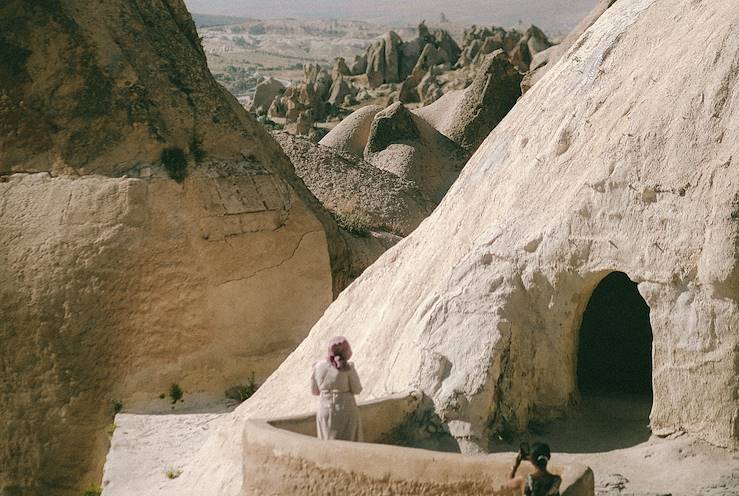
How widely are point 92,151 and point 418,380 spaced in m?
6.17

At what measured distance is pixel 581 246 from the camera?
9219 millimetres

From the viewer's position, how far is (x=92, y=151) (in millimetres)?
14312

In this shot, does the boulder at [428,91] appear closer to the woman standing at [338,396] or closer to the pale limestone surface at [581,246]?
the pale limestone surface at [581,246]

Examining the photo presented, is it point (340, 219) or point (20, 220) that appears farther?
point (340, 219)

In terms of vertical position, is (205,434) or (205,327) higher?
(205,327)

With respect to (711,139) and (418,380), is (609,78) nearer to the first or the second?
(711,139)

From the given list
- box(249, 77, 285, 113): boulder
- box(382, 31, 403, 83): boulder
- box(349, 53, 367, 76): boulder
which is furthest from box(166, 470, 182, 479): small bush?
box(349, 53, 367, 76): boulder

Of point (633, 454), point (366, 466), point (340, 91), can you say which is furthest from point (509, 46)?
point (366, 466)

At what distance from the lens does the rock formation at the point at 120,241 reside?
13.6m

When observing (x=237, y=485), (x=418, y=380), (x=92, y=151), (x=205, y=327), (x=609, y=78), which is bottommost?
(x=237, y=485)

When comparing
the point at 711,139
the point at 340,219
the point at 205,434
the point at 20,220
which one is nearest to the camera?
the point at 711,139

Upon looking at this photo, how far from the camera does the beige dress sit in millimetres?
8922

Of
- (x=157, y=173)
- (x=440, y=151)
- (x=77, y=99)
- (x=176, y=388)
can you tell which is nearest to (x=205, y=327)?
(x=176, y=388)

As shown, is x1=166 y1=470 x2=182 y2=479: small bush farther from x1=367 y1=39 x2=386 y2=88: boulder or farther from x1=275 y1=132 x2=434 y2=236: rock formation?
x1=367 y1=39 x2=386 y2=88: boulder
